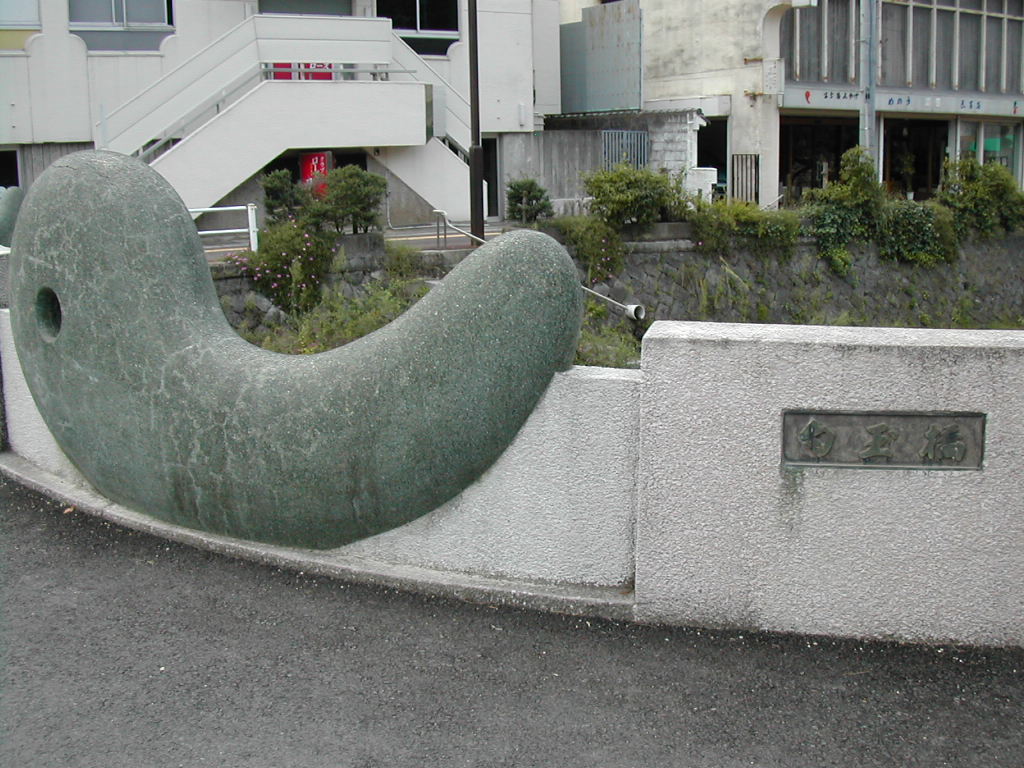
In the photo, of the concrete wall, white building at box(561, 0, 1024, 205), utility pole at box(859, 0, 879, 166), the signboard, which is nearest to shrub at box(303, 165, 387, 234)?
the concrete wall

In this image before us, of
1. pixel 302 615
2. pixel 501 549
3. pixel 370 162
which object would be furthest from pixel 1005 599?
pixel 370 162

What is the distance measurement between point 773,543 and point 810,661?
55 centimetres

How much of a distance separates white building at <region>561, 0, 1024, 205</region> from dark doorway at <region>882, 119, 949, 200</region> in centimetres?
4

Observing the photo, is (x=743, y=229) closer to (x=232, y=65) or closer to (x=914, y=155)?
(x=232, y=65)

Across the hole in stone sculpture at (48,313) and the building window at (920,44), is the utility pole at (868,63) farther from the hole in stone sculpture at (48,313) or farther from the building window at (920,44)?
the hole in stone sculpture at (48,313)

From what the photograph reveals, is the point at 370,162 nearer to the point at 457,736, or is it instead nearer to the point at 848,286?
the point at 848,286

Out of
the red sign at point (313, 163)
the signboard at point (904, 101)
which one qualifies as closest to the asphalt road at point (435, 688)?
the red sign at point (313, 163)

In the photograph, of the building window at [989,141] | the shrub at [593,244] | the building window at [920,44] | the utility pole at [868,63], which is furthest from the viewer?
the building window at [989,141]

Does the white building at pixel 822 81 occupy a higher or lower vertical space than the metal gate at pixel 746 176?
higher

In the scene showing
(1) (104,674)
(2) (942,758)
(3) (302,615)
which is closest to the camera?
(2) (942,758)

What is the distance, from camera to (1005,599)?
5.00 metres

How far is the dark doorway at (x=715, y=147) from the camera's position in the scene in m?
27.3

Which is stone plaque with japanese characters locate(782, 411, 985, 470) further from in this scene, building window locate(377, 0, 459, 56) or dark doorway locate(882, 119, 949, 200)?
dark doorway locate(882, 119, 949, 200)

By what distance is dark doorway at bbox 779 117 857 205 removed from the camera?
29453mm
